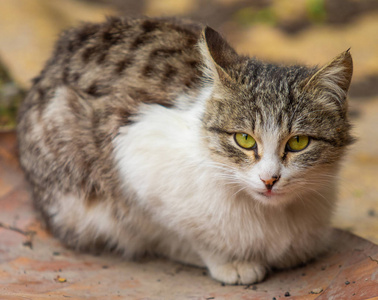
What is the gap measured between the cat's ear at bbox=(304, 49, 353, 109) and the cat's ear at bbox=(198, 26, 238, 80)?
463mm

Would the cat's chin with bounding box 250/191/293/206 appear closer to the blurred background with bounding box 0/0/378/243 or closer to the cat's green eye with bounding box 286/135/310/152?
the cat's green eye with bounding box 286/135/310/152

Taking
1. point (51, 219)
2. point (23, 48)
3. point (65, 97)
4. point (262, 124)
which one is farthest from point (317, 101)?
point (23, 48)

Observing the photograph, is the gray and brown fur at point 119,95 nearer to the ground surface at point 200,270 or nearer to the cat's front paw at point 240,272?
the ground surface at point 200,270

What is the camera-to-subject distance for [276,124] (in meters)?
2.47

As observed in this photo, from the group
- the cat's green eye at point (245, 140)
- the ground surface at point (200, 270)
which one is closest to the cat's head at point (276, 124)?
the cat's green eye at point (245, 140)

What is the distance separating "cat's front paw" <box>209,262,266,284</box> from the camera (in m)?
2.96

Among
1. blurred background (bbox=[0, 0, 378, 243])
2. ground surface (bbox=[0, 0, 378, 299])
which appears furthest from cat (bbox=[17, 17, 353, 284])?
blurred background (bbox=[0, 0, 378, 243])

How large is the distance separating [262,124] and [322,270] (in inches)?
39.7

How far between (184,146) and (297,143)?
66 cm

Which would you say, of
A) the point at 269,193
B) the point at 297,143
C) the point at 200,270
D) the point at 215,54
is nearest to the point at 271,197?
the point at 269,193

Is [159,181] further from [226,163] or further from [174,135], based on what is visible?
[226,163]

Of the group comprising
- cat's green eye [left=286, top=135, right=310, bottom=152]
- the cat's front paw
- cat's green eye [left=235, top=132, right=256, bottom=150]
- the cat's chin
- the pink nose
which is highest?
cat's green eye [left=286, top=135, right=310, bottom=152]

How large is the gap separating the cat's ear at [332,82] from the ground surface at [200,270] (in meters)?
0.49

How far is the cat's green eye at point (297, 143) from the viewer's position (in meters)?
2.51
